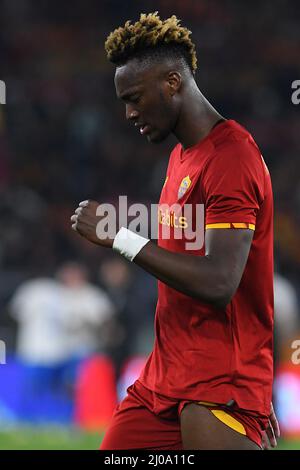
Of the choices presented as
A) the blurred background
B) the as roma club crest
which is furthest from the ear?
the blurred background

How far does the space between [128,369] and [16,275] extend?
200 centimetres

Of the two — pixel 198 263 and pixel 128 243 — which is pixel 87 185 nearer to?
pixel 128 243

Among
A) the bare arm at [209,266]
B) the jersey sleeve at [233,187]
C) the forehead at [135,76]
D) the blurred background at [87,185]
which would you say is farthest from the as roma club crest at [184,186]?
the blurred background at [87,185]

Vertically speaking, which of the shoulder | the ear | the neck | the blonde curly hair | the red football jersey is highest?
the blonde curly hair

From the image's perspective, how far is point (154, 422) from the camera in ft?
13.3

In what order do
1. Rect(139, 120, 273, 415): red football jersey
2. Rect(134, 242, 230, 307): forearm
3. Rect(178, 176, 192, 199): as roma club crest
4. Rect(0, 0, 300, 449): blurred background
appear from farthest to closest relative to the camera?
Rect(0, 0, 300, 449): blurred background < Rect(178, 176, 192, 199): as roma club crest < Rect(139, 120, 273, 415): red football jersey < Rect(134, 242, 230, 307): forearm

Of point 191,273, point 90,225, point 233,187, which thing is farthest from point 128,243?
point 233,187

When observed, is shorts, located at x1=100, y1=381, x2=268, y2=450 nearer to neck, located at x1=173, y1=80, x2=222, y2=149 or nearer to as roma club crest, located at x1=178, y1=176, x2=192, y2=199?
as roma club crest, located at x1=178, y1=176, x2=192, y2=199

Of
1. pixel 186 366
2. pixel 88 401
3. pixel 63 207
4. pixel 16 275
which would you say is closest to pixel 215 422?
pixel 186 366

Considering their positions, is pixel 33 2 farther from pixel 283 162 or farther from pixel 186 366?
pixel 186 366

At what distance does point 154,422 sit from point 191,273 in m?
0.76

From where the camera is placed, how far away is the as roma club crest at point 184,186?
A: 388 centimetres

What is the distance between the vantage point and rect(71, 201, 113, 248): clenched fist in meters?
3.73

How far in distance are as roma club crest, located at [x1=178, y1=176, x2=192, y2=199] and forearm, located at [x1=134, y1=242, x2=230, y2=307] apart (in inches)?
13.2
